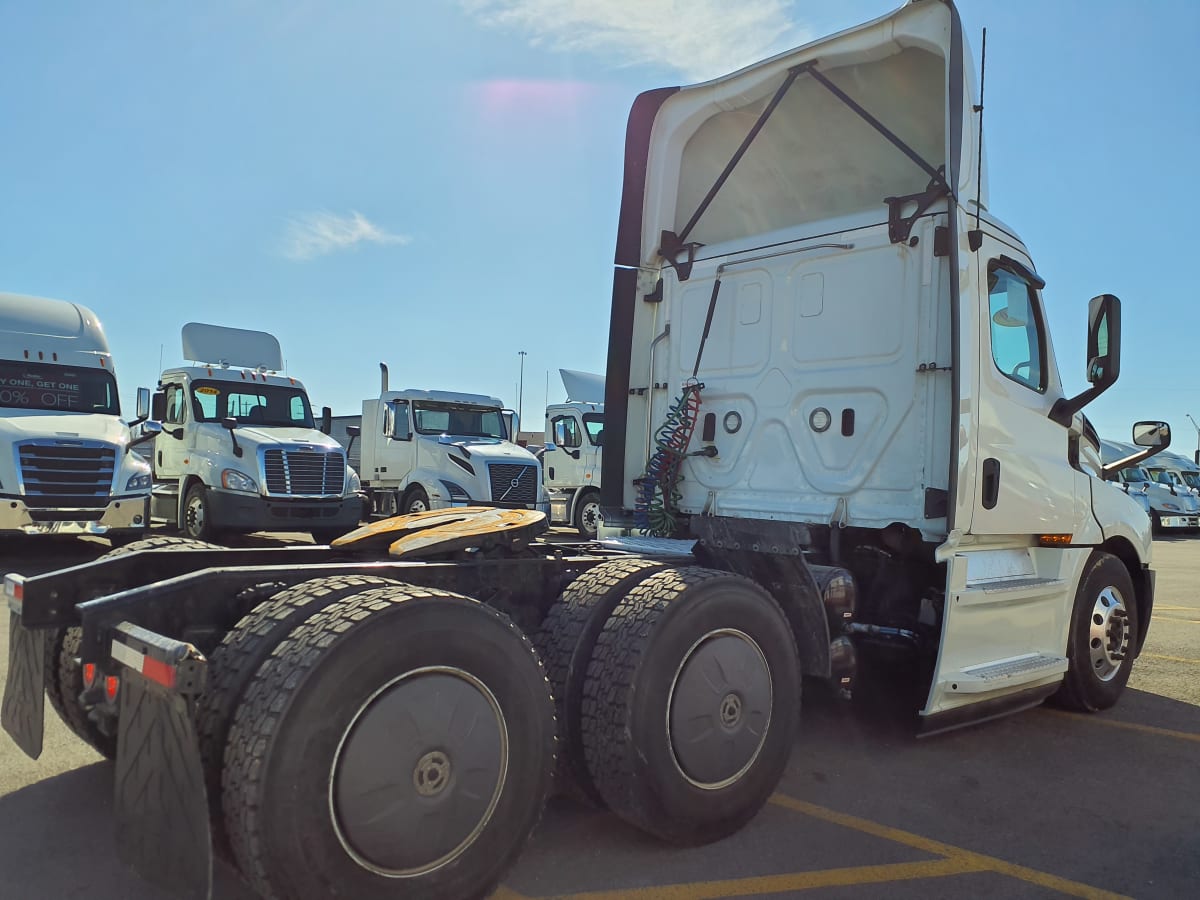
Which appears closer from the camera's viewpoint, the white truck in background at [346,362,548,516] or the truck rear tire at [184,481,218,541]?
the truck rear tire at [184,481,218,541]

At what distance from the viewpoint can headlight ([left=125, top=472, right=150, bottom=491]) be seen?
1133 cm

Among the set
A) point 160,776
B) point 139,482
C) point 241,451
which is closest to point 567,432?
point 241,451

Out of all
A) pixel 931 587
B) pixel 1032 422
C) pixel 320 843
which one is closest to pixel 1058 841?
pixel 931 587

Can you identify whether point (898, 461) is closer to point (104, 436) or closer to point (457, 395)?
point (104, 436)

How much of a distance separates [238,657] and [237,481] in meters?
10.9

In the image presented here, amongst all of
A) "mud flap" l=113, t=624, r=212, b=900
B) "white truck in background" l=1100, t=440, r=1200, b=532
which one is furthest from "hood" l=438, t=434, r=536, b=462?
"white truck in background" l=1100, t=440, r=1200, b=532

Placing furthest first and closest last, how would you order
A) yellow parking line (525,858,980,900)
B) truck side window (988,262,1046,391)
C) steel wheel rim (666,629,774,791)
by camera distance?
truck side window (988,262,1046,391)
steel wheel rim (666,629,774,791)
yellow parking line (525,858,980,900)

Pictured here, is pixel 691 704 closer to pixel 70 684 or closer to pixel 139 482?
pixel 70 684

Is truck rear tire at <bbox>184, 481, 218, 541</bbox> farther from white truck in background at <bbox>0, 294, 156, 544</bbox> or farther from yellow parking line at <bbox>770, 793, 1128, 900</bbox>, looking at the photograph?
yellow parking line at <bbox>770, 793, 1128, 900</bbox>

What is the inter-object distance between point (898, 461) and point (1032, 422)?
0.86 meters

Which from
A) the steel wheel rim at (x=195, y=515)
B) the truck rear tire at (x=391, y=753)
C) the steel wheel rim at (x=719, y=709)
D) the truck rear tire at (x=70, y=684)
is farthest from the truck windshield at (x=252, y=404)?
the truck rear tire at (x=391, y=753)

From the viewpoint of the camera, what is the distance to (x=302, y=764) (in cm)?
247

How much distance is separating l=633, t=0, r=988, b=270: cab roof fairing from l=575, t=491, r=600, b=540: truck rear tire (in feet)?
38.9

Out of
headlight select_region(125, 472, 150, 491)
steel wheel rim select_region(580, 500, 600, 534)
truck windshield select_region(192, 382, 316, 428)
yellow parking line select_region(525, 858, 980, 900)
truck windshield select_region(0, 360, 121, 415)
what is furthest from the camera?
steel wheel rim select_region(580, 500, 600, 534)
